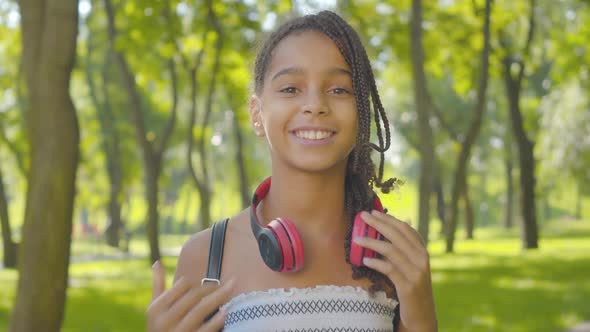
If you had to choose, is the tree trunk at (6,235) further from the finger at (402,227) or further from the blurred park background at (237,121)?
the finger at (402,227)

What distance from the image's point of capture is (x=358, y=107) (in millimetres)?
2332

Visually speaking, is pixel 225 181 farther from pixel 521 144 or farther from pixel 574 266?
pixel 574 266

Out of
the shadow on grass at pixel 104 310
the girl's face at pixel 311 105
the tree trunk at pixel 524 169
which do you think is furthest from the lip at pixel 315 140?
the tree trunk at pixel 524 169

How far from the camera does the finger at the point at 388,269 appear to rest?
→ 6.85ft

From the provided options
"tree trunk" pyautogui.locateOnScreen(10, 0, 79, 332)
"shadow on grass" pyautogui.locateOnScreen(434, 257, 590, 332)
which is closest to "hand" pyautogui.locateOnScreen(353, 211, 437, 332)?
"tree trunk" pyautogui.locateOnScreen(10, 0, 79, 332)

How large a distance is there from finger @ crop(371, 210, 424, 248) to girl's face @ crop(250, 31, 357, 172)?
254 millimetres

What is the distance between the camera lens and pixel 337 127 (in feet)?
7.55

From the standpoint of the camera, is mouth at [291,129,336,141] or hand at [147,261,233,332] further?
mouth at [291,129,336,141]

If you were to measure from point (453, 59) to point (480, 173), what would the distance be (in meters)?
36.3

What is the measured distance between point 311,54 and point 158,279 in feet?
2.44

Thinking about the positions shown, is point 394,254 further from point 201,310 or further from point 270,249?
point 201,310

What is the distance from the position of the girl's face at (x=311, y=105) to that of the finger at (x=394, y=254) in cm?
31

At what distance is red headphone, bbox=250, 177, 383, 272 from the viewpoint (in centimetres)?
214

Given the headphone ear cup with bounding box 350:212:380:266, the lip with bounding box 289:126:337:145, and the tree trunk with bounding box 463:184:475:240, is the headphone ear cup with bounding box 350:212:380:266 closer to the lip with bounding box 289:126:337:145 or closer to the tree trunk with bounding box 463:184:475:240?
the lip with bounding box 289:126:337:145
